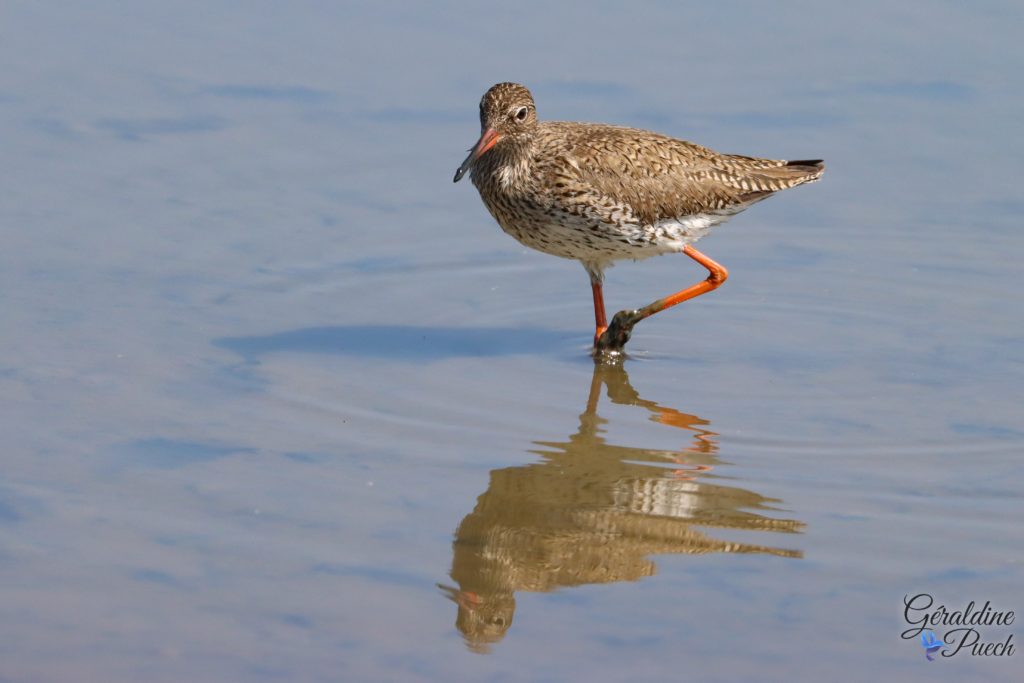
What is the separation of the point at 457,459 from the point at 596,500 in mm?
880

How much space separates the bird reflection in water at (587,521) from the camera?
7.74m

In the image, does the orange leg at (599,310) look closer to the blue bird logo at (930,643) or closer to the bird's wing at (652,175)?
the bird's wing at (652,175)

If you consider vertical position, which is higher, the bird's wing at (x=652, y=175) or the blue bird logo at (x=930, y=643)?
the bird's wing at (x=652, y=175)

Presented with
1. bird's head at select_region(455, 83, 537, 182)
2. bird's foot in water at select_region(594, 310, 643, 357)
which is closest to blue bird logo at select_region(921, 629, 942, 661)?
bird's foot in water at select_region(594, 310, 643, 357)

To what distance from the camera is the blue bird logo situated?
23.5 ft

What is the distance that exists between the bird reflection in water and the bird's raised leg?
1664 mm

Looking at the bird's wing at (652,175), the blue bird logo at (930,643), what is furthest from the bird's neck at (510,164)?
the blue bird logo at (930,643)

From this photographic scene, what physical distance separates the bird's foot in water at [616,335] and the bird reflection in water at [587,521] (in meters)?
1.64

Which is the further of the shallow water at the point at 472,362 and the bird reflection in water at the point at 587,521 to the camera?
the bird reflection in water at the point at 587,521

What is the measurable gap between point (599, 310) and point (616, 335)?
478 mm

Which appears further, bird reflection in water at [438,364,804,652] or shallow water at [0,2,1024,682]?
bird reflection in water at [438,364,804,652]

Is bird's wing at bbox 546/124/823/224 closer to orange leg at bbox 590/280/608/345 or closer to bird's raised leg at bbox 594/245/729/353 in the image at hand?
bird's raised leg at bbox 594/245/729/353

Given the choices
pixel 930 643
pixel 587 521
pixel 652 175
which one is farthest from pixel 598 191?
pixel 930 643

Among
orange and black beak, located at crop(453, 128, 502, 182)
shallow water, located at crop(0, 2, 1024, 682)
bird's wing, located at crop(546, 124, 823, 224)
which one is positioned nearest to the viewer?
shallow water, located at crop(0, 2, 1024, 682)
